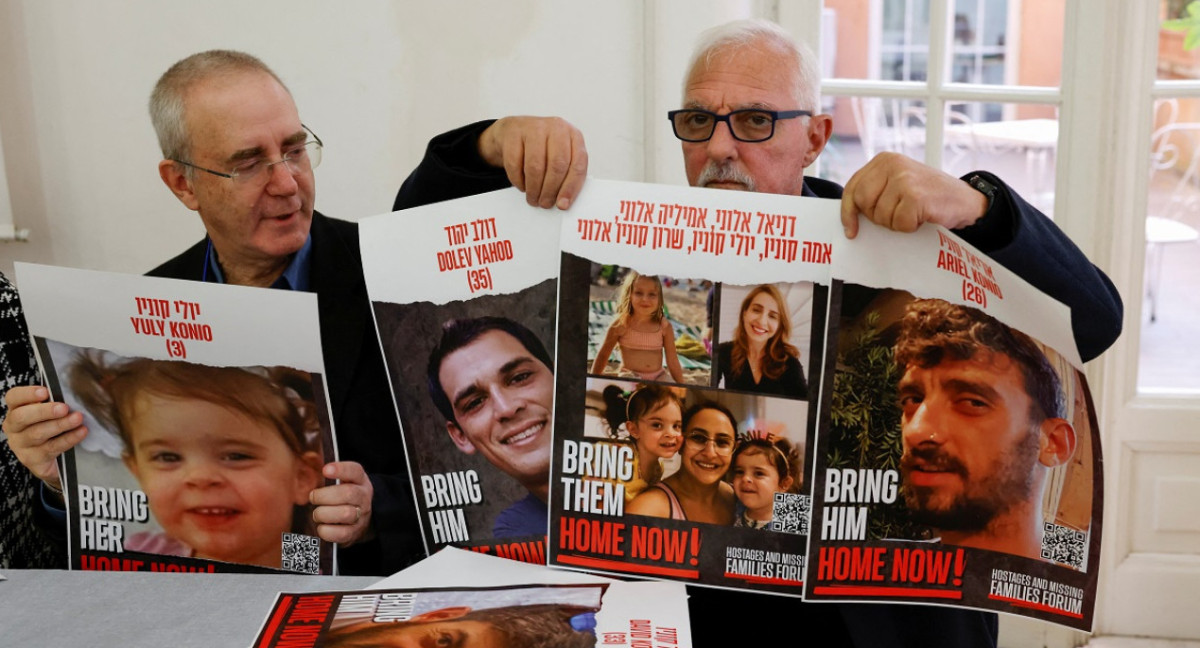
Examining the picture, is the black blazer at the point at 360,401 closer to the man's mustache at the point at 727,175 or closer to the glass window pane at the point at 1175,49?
the man's mustache at the point at 727,175

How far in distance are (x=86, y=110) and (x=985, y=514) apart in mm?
2242

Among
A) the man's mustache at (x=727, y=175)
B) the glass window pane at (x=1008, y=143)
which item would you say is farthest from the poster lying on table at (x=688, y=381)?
the glass window pane at (x=1008, y=143)

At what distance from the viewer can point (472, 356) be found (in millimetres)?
1189

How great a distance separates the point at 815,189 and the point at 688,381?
0.71 meters

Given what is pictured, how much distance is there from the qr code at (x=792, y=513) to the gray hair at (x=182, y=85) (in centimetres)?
95

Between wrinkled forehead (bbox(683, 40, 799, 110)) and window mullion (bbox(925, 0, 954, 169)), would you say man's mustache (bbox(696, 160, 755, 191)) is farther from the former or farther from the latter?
window mullion (bbox(925, 0, 954, 169))

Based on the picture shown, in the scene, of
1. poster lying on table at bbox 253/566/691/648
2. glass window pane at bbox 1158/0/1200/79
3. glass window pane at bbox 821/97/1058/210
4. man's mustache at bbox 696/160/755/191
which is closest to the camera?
poster lying on table at bbox 253/566/691/648

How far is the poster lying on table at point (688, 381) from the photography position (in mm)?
1107

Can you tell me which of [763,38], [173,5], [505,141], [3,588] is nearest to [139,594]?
[3,588]

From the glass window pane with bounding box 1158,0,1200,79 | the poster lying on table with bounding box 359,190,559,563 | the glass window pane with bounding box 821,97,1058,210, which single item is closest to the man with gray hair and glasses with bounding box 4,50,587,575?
the poster lying on table with bounding box 359,190,559,563

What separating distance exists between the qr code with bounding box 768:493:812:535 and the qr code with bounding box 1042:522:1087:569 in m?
0.24

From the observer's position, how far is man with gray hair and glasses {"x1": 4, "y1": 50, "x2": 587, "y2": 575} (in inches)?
50.6

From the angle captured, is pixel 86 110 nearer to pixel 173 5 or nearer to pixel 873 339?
pixel 173 5

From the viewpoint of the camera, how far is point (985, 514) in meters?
1.11
